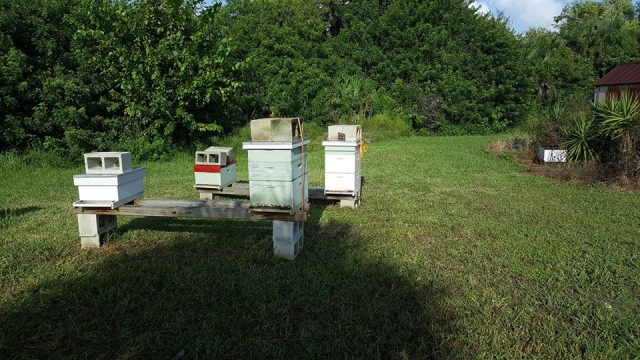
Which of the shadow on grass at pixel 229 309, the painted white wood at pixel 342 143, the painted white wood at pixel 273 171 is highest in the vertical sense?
the painted white wood at pixel 342 143

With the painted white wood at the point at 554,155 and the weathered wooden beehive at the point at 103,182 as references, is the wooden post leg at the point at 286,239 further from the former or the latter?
the painted white wood at the point at 554,155

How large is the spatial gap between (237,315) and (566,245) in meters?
3.23

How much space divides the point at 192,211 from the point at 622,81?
15.2 meters

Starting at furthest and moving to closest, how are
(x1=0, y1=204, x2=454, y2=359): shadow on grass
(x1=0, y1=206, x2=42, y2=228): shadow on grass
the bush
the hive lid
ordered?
the bush
the hive lid
(x1=0, y1=206, x2=42, y2=228): shadow on grass
(x1=0, y1=204, x2=454, y2=359): shadow on grass

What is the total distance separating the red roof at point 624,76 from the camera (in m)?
13.1

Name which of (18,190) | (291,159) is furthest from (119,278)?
(18,190)

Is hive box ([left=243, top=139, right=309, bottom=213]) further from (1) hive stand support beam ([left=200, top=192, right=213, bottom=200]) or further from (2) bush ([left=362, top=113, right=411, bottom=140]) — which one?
(2) bush ([left=362, top=113, right=411, bottom=140])

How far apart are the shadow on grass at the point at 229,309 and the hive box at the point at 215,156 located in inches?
88.0

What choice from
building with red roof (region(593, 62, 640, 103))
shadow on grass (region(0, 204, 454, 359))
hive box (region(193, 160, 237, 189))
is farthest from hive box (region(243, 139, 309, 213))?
building with red roof (region(593, 62, 640, 103))

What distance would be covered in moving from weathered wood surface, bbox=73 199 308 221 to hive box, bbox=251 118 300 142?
25.9 inches

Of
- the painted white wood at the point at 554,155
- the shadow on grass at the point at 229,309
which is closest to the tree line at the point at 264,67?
the painted white wood at the point at 554,155

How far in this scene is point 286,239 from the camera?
11.8ft

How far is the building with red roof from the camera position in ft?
42.7

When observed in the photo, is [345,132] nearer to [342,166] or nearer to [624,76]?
[342,166]
